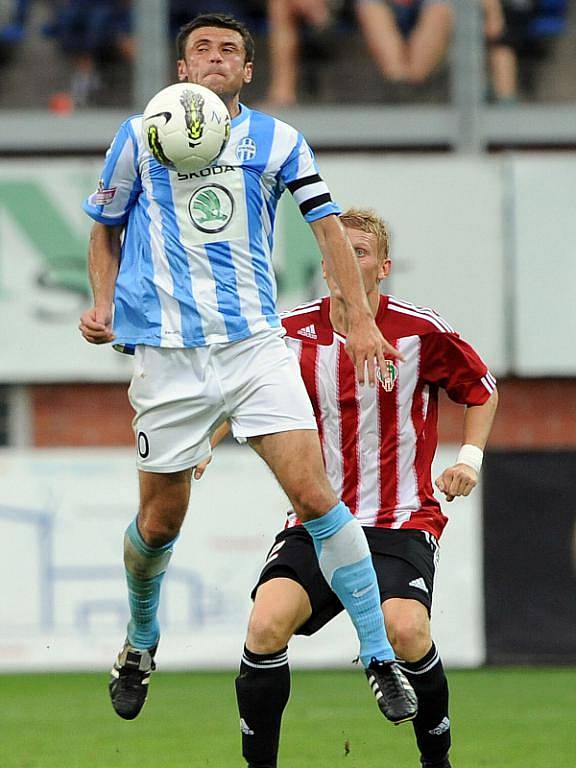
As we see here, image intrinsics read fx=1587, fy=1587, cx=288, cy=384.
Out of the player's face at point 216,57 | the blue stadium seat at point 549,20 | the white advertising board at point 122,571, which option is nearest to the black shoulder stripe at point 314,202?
the player's face at point 216,57

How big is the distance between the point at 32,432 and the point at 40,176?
210 cm

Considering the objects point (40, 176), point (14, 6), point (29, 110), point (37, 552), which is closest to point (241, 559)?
point (37, 552)

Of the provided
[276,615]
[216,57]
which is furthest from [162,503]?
[216,57]

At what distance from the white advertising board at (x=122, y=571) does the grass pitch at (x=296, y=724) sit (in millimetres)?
212

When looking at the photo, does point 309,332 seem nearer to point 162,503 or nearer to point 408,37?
point 162,503

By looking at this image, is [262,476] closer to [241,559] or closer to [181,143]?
[241,559]

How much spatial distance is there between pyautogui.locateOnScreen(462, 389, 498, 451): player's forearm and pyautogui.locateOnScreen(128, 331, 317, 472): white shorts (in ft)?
2.24

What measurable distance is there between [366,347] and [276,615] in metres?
0.96

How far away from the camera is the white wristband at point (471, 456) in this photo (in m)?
5.36

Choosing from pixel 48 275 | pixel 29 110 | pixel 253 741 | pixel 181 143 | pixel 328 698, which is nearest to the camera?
pixel 181 143

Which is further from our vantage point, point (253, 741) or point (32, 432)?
point (32, 432)

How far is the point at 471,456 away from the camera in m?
5.41

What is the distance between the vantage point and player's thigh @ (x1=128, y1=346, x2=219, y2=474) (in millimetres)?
5156

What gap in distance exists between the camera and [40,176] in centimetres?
1274
